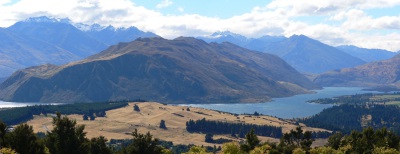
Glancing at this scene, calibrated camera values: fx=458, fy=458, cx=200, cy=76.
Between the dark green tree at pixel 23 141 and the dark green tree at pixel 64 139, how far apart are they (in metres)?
4.76

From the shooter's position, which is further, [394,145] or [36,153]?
[394,145]

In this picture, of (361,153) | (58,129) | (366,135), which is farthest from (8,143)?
(366,135)

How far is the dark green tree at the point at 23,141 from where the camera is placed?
7219 cm

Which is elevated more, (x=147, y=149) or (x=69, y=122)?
(x=69, y=122)

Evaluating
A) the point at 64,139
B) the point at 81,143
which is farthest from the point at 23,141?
the point at 81,143

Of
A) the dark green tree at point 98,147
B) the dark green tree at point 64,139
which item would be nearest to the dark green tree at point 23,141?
the dark green tree at point 64,139

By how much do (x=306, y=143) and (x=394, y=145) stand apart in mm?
25775

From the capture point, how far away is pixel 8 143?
72.1 metres

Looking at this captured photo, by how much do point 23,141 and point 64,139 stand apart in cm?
717

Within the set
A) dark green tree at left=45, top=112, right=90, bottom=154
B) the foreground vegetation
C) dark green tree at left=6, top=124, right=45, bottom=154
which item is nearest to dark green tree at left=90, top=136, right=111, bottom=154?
the foreground vegetation

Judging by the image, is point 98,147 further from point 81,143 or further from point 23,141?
point 23,141

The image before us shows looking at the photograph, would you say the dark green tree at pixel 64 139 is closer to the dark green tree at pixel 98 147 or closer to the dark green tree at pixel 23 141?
the dark green tree at pixel 23 141

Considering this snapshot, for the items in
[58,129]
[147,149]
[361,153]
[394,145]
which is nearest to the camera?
[58,129]

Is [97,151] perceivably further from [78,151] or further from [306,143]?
Result: [306,143]
